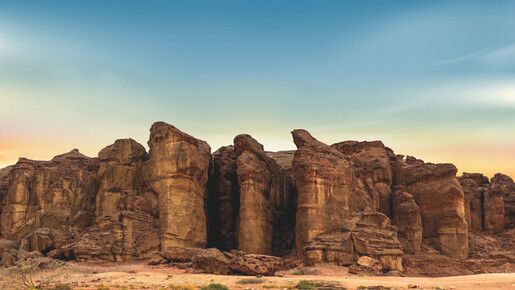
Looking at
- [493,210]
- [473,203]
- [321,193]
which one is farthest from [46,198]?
[493,210]

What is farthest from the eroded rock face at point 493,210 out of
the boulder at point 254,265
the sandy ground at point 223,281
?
the boulder at point 254,265

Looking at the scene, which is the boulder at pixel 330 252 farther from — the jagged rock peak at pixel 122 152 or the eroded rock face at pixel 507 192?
the eroded rock face at pixel 507 192

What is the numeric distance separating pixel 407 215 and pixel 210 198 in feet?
68.2

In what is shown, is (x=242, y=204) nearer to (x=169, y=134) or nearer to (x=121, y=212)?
(x=169, y=134)

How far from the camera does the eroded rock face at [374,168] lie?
60094mm

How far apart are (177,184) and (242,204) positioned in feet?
21.3

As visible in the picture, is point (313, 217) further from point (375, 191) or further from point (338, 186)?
point (375, 191)

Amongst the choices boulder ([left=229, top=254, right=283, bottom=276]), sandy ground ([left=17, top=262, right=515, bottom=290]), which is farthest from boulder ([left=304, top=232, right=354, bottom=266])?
boulder ([left=229, top=254, right=283, bottom=276])

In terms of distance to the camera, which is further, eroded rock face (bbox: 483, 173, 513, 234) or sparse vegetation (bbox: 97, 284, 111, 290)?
eroded rock face (bbox: 483, 173, 513, 234)

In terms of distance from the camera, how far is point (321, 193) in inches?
1973

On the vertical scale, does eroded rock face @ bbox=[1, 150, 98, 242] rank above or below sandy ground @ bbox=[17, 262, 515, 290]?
above

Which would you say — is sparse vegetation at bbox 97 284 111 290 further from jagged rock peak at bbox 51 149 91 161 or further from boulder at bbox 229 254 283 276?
jagged rock peak at bbox 51 149 91 161

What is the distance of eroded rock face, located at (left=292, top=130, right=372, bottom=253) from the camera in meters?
49.1

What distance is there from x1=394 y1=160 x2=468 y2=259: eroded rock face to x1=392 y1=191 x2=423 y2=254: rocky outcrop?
2594 millimetres
